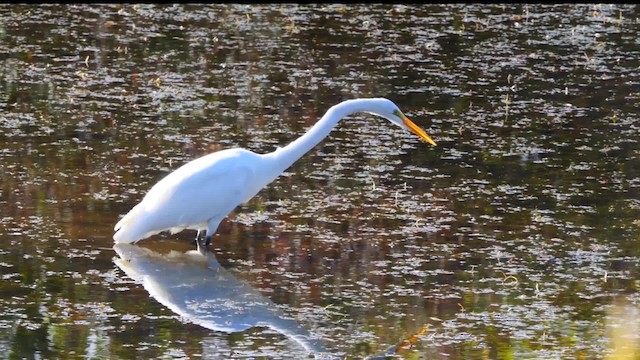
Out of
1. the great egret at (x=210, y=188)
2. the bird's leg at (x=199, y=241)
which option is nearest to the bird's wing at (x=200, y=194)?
the great egret at (x=210, y=188)

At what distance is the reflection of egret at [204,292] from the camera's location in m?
5.22

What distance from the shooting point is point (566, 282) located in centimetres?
579

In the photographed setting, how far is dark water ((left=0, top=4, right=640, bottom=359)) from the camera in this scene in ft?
17.1

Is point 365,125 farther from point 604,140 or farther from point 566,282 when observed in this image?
point 566,282

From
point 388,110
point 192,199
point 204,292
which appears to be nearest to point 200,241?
point 192,199

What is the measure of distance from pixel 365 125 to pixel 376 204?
72.3 inches

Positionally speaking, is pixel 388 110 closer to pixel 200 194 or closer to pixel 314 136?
pixel 314 136

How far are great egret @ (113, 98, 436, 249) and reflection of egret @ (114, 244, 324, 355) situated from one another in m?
0.14

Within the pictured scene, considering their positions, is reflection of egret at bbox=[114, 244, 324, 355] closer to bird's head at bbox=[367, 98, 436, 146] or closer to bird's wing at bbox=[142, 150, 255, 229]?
bird's wing at bbox=[142, 150, 255, 229]

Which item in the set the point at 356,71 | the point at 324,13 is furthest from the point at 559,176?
the point at 324,13

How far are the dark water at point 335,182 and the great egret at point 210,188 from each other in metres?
0.16

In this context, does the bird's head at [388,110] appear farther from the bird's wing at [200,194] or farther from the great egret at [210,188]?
the bird's wing at [200,194]

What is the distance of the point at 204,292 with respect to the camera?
567 cm

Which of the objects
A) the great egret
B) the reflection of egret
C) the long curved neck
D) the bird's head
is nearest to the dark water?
the reflection of egret
